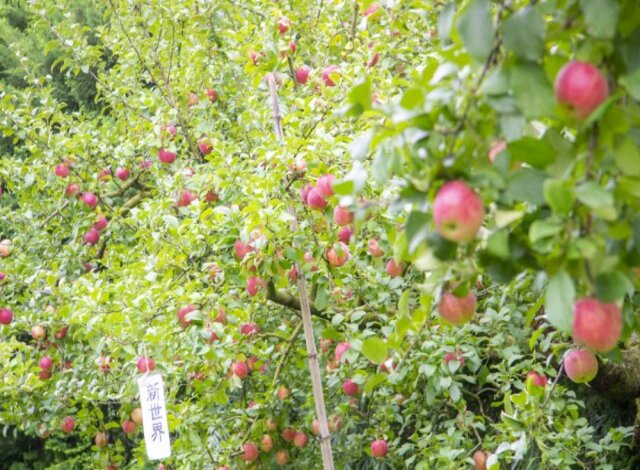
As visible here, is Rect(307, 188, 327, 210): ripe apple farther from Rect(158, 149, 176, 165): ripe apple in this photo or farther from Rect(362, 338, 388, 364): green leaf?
Rect(158, 149, 176, 165): ripe apple

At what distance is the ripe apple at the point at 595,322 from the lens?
87 centimetres

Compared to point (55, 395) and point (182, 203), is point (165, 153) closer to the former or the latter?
point (182, 203)

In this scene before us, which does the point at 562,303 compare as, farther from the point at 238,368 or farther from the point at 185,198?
the point at 185,198

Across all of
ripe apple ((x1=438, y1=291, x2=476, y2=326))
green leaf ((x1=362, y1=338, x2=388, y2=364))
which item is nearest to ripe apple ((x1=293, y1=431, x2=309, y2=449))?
green leaf ((x1=362, y1=338, x2=388, y2=364))

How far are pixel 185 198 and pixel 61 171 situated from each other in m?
0.92

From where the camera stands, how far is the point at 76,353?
3.90m

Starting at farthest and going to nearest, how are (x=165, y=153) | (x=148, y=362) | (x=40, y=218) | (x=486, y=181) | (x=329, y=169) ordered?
(x=40, y=218) → (x=165, y=153) → (x=148, y=362) → (x=329, y=169) → (x=486, y=181)

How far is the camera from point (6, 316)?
359 cm

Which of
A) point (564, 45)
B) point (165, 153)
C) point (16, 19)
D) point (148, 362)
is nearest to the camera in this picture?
point (564, 45)

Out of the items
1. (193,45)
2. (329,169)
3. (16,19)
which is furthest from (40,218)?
(16,19)

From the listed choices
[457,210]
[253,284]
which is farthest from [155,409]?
[457,210]

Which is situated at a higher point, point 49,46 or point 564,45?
point 49,46

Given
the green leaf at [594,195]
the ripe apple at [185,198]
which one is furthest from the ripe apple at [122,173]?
the green leaf at [594,195]

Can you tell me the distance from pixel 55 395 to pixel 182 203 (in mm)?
1051
